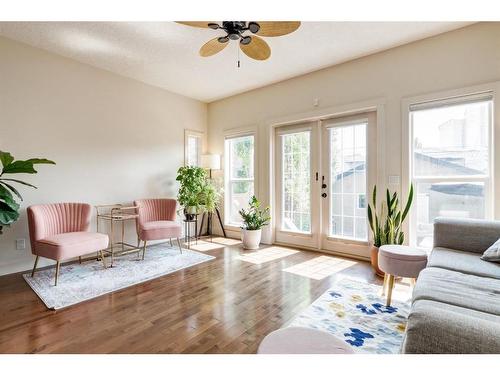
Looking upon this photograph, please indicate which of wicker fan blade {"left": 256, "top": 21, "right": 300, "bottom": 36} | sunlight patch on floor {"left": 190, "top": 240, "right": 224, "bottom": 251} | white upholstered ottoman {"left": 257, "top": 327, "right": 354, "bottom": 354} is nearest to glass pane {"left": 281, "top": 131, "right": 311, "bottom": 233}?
sunlight patch on floor {"left": 190, "top": 240, "right": 224, "bottom": 251}

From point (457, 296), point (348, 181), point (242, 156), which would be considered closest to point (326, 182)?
point (348, 181)

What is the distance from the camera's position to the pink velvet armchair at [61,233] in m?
2.71

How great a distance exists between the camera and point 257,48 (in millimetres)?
2393

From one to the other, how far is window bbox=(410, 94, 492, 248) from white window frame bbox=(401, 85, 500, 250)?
1 centimetres

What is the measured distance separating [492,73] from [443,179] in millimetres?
1182

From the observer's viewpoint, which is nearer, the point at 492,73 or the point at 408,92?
the point at 492,73

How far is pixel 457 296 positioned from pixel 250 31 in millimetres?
2394

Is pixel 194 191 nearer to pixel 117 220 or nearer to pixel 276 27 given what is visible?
pixel 117 220

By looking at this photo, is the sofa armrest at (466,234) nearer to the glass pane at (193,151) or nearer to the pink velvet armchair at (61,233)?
the pink velvet armchair at (61,233)
